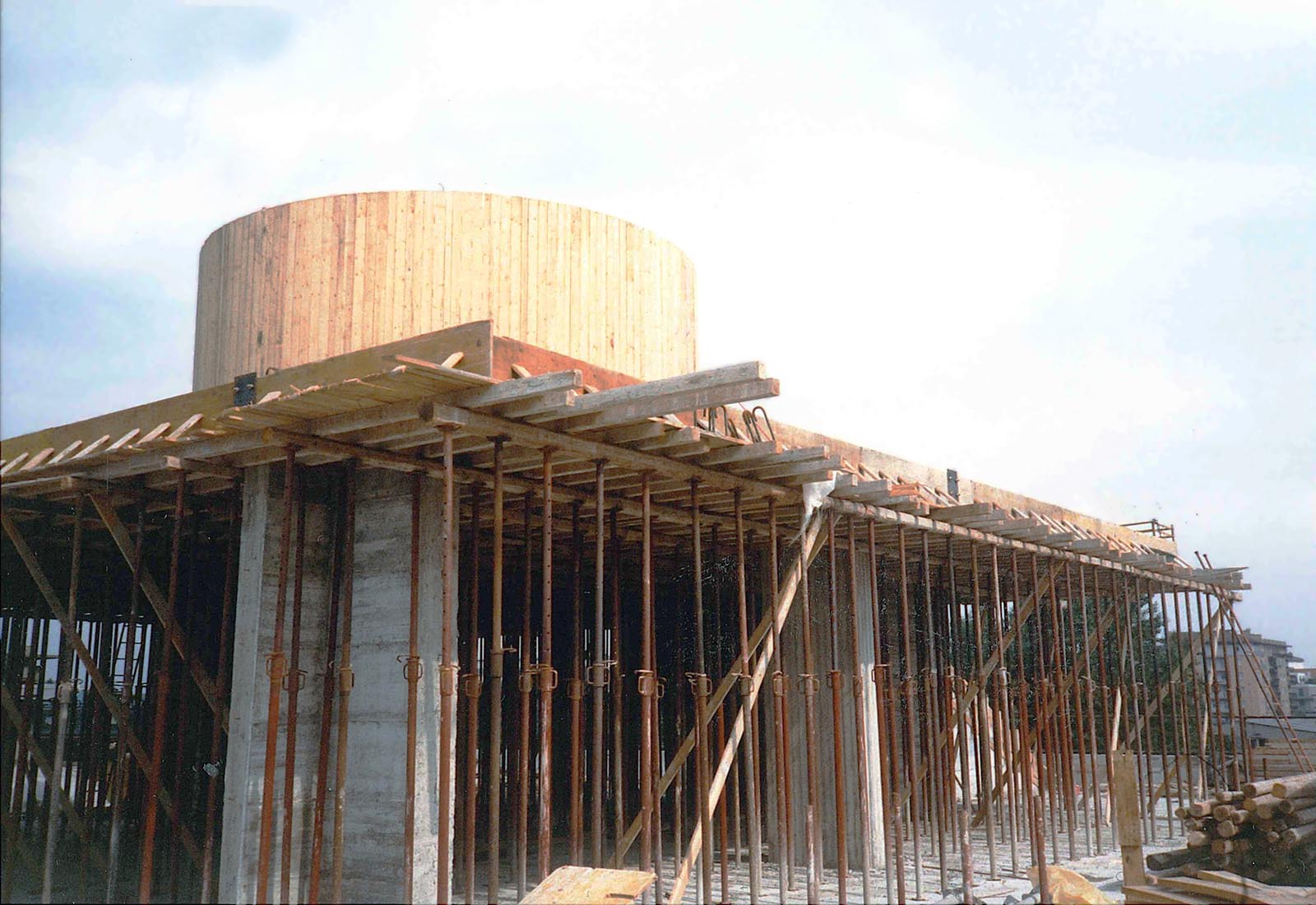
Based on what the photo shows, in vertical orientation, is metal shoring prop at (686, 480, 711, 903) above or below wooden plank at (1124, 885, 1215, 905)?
above

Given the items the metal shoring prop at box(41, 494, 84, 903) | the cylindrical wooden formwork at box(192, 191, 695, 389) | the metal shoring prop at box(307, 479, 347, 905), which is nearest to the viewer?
the metal shoring prop at box(307, 479, 347, 905)

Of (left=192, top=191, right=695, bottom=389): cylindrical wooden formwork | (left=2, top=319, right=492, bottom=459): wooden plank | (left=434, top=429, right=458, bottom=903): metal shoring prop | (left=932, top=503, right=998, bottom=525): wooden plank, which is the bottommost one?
(left=434, top=429, right=458, bottom=903): metal shoring prop

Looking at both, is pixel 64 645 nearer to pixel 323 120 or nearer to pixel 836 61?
pixel 323 120

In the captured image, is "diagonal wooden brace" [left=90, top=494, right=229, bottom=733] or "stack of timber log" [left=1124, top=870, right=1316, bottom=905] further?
"diagonal wooden brace" [left=90, top=494, right=229, bottom=733]

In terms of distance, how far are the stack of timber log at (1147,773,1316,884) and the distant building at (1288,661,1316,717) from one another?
3758 centimetres

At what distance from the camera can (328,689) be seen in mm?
10734

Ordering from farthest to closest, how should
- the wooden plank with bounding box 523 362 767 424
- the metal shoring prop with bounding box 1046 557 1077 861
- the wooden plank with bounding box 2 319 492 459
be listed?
1. the metal shoring prop with bounding box 1046 557 1077 861
2. the wooden plank with bounding box 2 319 492 459
3. the wooden plank with bounding box 523 362 767 424

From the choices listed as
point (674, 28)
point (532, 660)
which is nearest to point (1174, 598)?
point (532, 660)

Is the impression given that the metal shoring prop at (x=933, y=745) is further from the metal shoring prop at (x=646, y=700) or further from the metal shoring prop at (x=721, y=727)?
the metal shoring prop at (x=646, y=700)

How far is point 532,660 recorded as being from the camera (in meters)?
21.9

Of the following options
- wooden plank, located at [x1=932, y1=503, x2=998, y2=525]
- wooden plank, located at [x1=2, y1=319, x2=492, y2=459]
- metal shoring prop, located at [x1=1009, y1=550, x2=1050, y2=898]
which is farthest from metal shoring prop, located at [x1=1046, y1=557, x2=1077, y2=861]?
wooden plank, located at [x1=2, y1=319, x2=492, y2=459]

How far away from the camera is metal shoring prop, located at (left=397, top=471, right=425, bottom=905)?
951 cm

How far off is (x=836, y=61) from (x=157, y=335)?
330 inches

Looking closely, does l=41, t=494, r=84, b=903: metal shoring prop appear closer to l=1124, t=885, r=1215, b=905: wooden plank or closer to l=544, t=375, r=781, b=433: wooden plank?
l=544, t=375, r=781, b=433: wooden plank
